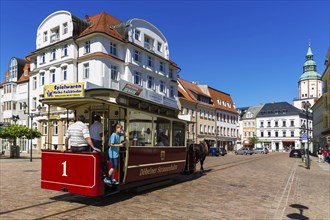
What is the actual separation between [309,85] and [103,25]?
309 ft

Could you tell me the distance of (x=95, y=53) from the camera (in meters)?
35.5

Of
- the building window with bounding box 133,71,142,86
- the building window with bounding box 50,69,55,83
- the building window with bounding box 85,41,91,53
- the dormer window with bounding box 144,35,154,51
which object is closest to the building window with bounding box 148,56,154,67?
the dormer window with bounding box 144,35,154,51

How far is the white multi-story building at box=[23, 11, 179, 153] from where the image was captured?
36.2 m

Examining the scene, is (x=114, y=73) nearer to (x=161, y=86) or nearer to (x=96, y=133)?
(x=161, y=86)

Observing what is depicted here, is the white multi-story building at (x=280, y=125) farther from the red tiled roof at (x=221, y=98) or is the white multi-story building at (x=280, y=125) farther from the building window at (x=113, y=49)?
the building window at (x=113, y=49)

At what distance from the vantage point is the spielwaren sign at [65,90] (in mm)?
8299

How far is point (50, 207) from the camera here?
8.20 m

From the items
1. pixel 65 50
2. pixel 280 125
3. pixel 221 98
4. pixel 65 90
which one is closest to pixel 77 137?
pixel 65 90

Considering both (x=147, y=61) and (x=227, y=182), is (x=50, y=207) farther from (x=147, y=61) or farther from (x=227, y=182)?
(x=147, y=61)

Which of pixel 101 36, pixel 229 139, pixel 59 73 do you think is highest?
pixel 101 36

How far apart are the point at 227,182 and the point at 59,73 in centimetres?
3087

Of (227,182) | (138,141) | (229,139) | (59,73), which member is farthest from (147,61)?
(229,139)

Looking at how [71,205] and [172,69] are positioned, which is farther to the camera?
[172,69]

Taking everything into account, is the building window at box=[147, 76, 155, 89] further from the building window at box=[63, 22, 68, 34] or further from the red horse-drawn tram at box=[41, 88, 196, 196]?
the red horse-drawn tram at box=[41, 88, 196, 196]
